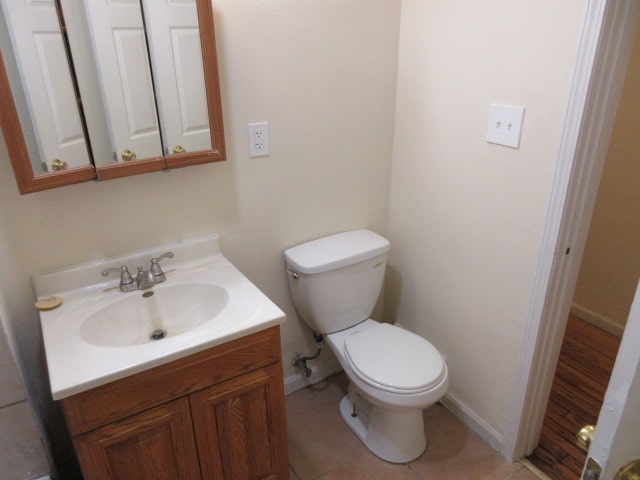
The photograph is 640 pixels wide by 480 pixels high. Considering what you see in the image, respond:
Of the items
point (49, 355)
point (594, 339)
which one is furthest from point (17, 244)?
point (594, 339)

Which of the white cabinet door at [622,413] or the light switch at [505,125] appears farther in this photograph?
the light switch at [505,125]

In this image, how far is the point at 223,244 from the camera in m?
1.74

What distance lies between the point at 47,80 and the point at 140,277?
61cm

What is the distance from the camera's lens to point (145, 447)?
4.19ft

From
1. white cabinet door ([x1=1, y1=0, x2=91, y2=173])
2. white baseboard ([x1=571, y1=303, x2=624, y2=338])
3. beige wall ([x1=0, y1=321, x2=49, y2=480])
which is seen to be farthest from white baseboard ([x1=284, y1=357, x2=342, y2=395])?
white baseboard ([x1=571, y1=303, x2=624, y2=338])

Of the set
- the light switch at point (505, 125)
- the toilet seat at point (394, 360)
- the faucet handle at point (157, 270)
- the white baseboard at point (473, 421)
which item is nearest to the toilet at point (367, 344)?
the toilet seat at point (394, 360)

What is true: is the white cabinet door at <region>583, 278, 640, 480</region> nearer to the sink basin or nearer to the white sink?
the white sink

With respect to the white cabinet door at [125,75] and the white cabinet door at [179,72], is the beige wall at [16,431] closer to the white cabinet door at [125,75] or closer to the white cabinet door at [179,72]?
the white cabinet door at [125,75]

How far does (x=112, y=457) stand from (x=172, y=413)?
0.58ft

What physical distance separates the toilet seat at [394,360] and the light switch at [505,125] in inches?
31.0

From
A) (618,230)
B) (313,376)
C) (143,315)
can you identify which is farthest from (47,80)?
(618,230)

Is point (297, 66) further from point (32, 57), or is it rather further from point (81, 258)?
point (81, 258)

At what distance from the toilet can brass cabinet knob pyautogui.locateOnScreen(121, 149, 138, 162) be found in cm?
68

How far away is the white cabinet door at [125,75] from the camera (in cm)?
128
